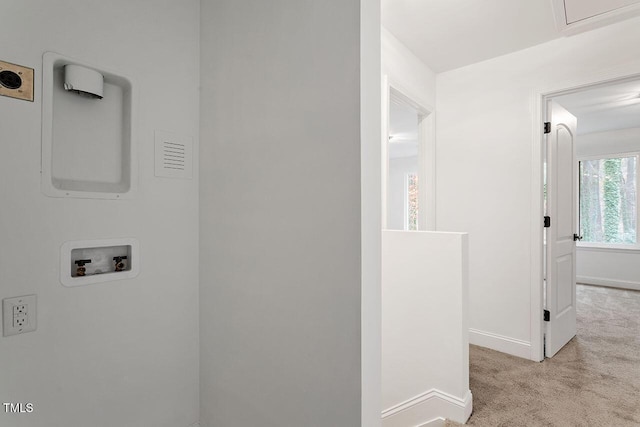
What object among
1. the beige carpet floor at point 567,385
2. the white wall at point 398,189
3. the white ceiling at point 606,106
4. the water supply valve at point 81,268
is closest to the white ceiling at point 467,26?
the white ceiling at point 606,106

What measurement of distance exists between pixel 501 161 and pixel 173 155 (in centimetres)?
273

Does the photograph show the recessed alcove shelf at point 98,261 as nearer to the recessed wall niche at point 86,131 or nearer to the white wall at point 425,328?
the recessed wall niche at point 86,131

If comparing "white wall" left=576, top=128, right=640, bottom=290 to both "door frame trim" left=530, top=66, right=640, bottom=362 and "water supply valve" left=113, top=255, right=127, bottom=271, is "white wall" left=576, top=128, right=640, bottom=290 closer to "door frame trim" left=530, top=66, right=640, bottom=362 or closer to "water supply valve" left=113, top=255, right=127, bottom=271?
"door frame trim" left=530, top=66, right=640, bottom=362

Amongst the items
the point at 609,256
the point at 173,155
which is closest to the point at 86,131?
the point at 173,155

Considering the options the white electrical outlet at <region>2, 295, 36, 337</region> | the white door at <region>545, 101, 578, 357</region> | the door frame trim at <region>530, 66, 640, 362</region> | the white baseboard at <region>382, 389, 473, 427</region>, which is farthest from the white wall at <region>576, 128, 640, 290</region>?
the white electrical outlet at <region>2, 295, 36, 337</region>

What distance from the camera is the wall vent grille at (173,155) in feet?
5.06

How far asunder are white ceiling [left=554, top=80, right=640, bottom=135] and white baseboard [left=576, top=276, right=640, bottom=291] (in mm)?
2578

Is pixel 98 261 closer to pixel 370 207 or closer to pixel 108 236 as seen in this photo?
pixel 108 236

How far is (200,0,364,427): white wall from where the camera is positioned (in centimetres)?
106

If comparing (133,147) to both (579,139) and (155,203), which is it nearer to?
(155,203)

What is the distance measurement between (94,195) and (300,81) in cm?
97

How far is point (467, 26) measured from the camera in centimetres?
252

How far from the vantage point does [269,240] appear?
1310 mm

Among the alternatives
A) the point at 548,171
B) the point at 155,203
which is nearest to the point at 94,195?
the point at 155,203
